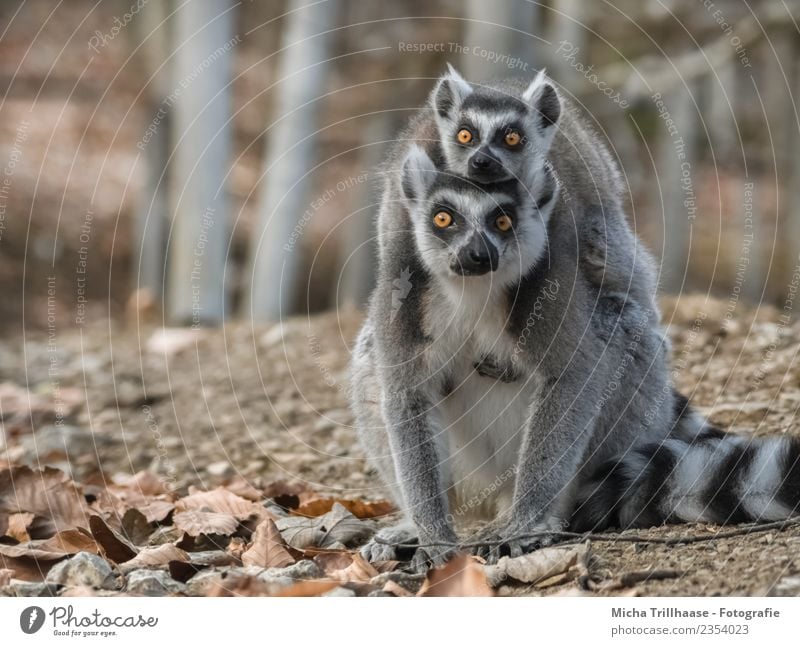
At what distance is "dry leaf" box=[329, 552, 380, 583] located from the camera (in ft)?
13.4

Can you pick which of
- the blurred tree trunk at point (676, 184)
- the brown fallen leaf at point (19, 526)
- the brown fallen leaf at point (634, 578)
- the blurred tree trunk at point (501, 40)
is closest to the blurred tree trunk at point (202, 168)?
the blurred tree trunk at point (501, 40)

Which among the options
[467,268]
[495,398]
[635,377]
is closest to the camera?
[467,268]

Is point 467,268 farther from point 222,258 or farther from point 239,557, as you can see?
point 222,258

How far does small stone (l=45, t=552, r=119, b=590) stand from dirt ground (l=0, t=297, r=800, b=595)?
1766 millimetres

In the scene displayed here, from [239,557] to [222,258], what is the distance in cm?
635

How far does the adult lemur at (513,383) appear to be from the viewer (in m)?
4.35

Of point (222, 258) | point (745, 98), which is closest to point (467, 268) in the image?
point (222, 258)

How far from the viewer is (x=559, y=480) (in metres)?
4.52

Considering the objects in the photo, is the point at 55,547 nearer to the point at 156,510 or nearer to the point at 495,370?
the point at 156,510

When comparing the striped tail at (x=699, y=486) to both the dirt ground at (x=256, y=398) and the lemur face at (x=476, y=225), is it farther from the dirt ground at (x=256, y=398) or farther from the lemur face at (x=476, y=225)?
the lemur face at (x=476, y=225)

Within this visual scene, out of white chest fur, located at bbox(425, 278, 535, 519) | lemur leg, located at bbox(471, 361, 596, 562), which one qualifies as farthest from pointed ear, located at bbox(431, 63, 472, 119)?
lemur leg, located at bbox(471, 361, 596, 562)

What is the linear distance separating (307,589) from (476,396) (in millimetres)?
1293

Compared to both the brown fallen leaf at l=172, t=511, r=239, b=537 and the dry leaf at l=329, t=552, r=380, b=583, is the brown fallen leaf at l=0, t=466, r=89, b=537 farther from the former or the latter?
the dry leaf at l=329, t=552, r=380, b=583
